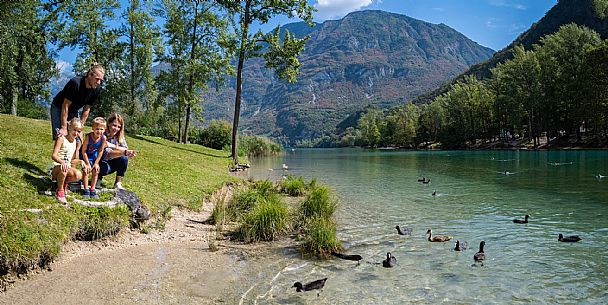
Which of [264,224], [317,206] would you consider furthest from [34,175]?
[317,206]

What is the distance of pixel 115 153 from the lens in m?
10.5

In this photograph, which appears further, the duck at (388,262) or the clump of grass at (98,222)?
the duck at (388,262)

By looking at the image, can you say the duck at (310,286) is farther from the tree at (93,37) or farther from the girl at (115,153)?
the tree at (93,37)

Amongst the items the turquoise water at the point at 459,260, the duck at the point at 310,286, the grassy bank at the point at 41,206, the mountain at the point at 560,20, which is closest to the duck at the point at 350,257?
the turquoise water at the point at 459,260

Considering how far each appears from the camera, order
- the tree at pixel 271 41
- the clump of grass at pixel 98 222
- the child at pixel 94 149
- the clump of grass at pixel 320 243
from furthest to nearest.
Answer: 1. the tree at pixel 271 41
2. the child at pixel 94 149
3. the clump of grass at pixel 320 243
4. the clump of grass at pixel 98 222

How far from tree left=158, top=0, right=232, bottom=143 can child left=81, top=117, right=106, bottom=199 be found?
25.6 meters

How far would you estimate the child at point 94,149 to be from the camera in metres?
9.57

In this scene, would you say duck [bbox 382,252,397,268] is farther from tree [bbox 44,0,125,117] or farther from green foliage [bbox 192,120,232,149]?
green foliage [bbox 192,120,232,149]

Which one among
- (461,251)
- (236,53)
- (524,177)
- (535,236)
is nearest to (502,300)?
(461,251)

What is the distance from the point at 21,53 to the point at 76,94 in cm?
3708

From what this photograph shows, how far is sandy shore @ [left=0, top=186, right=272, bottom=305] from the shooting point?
20.2ft

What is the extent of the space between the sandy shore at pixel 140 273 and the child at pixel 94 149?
1692 mm

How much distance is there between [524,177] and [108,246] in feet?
94.4

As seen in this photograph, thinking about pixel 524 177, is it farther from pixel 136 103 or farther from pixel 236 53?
pixel 136 103
